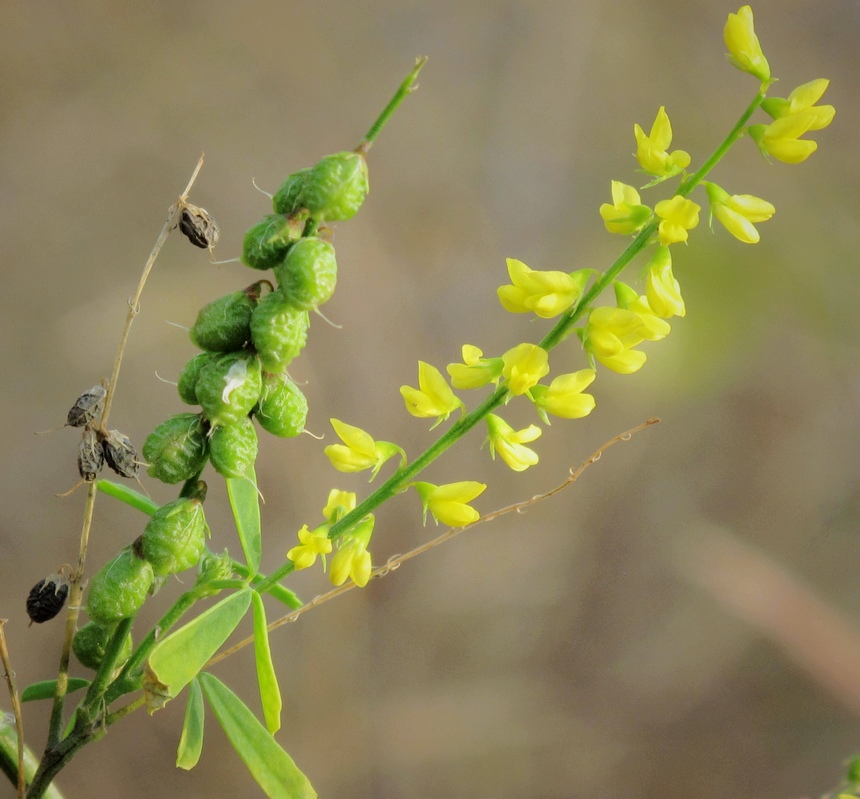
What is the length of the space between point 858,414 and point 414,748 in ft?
3.56

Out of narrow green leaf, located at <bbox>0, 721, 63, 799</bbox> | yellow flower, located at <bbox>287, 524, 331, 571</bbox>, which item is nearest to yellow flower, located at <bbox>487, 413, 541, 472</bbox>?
yellow flower, located at <bbox>287, 524, 331, 571</bbox>

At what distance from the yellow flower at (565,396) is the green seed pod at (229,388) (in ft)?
0.48

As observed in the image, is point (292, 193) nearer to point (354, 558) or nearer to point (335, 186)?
point (335, 186)

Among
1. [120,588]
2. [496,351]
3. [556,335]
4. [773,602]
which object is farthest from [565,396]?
[773,602]

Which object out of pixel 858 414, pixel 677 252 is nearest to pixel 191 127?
pixel 677 252

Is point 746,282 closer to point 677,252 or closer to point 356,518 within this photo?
point 677,252

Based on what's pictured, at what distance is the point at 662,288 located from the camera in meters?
0.41

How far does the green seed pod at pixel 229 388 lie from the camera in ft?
1.15

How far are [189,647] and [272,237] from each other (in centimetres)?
21

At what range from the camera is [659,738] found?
1.53 metres

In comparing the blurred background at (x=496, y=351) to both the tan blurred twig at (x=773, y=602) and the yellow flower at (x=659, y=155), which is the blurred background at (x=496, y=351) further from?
the yellow flower at (x=659, y=155)

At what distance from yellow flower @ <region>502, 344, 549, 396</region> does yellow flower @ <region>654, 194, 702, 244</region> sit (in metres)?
0.08

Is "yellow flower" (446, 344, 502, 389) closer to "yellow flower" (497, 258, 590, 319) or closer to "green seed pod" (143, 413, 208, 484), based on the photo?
"yellow flower" (497, 258, 590, 319)

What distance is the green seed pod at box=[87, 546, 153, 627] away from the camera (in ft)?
1.26
